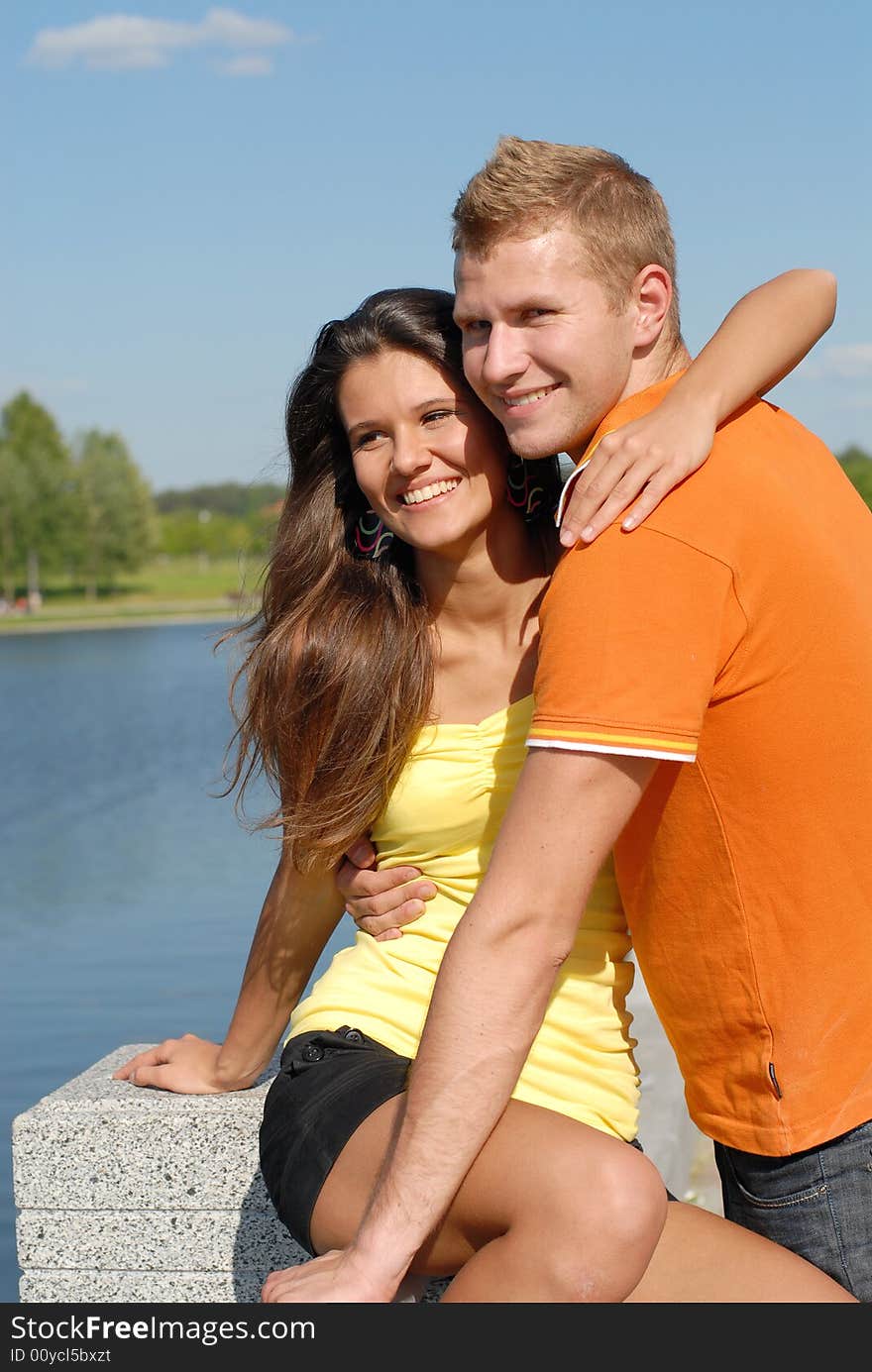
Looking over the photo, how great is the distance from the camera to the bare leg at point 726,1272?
Result: 2.11 meters

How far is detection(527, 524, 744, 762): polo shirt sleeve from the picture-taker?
185cm

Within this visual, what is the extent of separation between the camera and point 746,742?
201cm

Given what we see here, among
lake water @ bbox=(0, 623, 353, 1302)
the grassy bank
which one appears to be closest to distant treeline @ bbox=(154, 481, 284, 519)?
the grassy bank

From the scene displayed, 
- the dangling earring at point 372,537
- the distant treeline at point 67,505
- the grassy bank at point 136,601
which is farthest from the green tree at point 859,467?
the dangling earring at point 372,537

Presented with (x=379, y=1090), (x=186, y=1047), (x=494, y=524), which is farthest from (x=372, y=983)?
(x=494, y=524)

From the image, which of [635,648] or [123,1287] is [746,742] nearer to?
[635,648]

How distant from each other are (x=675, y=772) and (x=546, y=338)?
656mm

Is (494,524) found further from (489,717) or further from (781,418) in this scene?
(781,418)

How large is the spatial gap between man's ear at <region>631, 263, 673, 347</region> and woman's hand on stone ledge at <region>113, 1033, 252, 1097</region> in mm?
1614

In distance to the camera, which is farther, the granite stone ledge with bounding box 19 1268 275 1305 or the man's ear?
the granite stone ledge with bounding box 19 1268 275 1305

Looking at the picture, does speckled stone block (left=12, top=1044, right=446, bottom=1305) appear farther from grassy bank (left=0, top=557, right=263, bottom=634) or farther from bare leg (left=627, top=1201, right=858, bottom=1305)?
grassy bank (left=0, top=557, right=263, bottom=634)

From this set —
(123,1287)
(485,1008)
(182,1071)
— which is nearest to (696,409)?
(485,1008)

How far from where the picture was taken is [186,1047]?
3002 millimetres

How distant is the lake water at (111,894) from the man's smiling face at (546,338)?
100 cm
